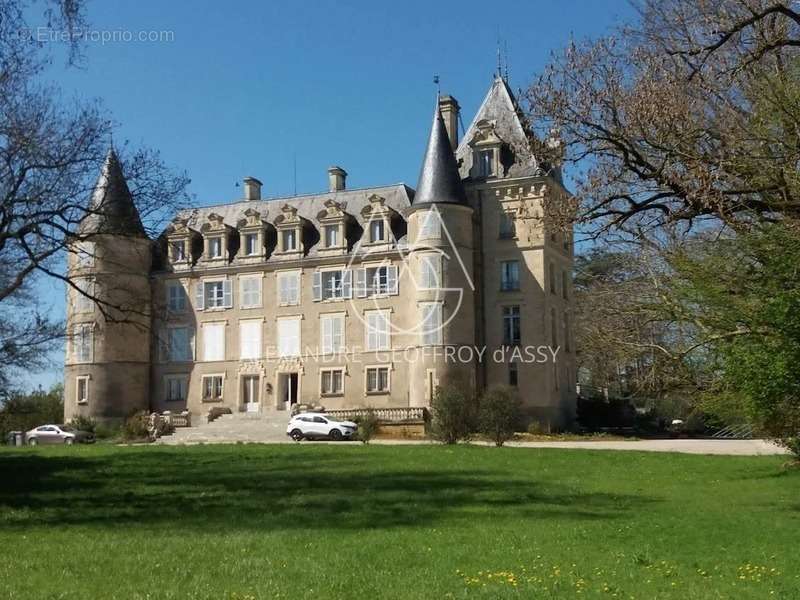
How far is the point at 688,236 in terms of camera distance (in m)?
15.6

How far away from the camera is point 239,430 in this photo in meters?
44.0

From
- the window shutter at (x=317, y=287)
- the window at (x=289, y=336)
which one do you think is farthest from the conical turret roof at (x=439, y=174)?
the window at (x=289, y=336)

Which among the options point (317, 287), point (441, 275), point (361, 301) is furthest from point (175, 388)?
point (441, 275)

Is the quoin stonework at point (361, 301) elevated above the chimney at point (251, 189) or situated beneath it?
situated beneath

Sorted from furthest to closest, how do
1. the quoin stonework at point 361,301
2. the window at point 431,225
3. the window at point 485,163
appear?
the window at point 485,163
the quoin stonework at point 361,301
the window at point 431,225

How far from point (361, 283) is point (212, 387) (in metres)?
10.0

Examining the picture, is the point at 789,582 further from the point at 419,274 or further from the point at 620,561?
the point at 419,274

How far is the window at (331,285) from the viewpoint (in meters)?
47.7

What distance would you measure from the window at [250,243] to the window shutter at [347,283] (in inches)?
229

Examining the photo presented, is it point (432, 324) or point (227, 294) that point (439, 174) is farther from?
point (227, 294)

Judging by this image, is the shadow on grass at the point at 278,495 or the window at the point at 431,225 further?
the window at the point at 431,225

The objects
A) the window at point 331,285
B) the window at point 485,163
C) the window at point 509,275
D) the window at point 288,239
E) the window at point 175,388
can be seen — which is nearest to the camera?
the window at point 509,275

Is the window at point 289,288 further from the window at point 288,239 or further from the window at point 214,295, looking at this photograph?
the window at point 214,295

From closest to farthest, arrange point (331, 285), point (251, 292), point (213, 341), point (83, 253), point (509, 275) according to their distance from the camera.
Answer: point (83, 253), point (509, 275), point (331, 285), point (251, 292), point (213, 341)
